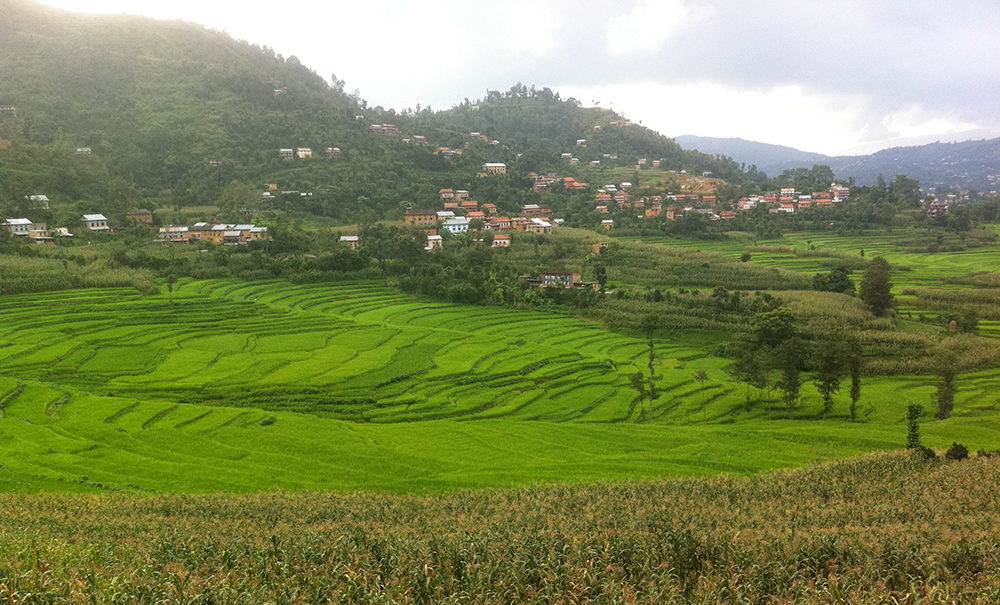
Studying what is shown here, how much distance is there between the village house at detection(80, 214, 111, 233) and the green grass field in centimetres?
2491

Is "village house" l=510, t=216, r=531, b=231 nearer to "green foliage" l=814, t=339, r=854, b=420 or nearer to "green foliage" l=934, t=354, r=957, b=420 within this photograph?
"green foliage" l=814, t=339, r=854, b=420

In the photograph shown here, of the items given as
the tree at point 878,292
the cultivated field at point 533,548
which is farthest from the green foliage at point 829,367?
the tree at point 878,292

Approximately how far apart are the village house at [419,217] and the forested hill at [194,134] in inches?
133

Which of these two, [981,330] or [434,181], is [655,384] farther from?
[434,181]

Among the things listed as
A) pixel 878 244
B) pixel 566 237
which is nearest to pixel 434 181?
pixel 566 237

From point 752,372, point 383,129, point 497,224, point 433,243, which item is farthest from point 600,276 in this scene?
point 383,129

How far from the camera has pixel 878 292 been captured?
50.3 meters

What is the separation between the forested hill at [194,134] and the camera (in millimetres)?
82750

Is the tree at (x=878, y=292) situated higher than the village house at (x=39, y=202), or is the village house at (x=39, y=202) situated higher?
the village house at (x=39, y=202)

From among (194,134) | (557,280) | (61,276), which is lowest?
(557,280)

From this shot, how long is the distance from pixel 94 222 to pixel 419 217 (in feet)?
130

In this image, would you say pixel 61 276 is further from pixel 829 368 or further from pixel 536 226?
pixel 829 368

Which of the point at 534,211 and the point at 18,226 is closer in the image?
the point at 18,226

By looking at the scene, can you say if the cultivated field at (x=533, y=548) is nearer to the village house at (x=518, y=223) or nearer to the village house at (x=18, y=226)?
the village house at (x=18, y=226)
